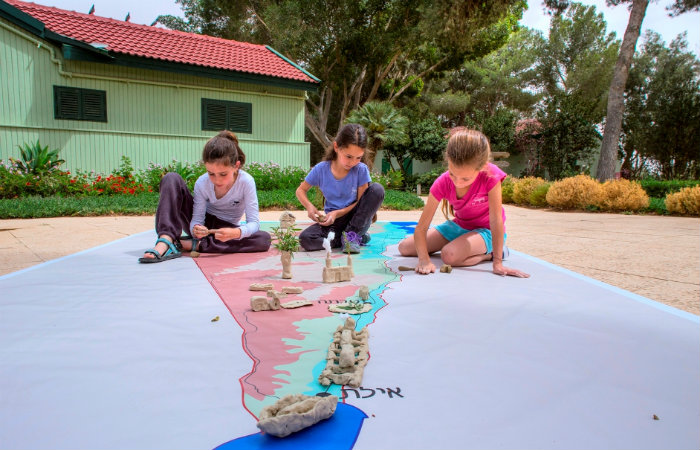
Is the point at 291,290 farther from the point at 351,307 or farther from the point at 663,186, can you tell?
the point at 663,186

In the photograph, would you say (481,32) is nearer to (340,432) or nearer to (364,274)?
(364,274)

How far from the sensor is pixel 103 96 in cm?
1042

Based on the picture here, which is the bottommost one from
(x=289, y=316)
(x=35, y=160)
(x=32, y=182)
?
(x=289, y=316)

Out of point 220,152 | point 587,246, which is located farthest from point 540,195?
point 220,152

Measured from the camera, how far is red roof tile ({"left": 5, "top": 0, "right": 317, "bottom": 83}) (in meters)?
10.6

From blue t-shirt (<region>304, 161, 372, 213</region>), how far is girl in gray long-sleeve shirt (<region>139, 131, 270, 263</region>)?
0.70 m

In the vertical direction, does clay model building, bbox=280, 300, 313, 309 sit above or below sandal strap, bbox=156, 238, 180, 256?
below

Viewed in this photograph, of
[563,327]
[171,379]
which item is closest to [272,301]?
[171,379]

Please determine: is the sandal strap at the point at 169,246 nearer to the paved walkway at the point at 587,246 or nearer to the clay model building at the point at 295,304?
the paved walkway at the point at 587,246

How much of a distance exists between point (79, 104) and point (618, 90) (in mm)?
14224

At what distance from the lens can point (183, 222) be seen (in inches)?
148

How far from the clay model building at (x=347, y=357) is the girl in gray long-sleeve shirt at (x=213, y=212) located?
1.99 metres

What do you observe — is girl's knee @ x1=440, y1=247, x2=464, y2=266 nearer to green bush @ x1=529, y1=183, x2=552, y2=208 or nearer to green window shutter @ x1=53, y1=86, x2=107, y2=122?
green bush @ x1=529, y1=183, x2=552, y2=208

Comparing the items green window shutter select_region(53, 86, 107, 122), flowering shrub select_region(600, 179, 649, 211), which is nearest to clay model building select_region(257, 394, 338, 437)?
flowering shrub select_region(600, 179, 649, 211)
